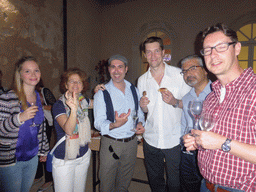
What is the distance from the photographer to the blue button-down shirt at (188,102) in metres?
2.06

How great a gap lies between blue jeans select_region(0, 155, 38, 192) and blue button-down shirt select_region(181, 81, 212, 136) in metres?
1.85

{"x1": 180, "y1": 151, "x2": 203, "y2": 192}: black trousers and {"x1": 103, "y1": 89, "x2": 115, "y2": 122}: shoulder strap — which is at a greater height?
{"x1": 103, "y1": 89, "x2": 115, "y2": 122}: shoulder strap

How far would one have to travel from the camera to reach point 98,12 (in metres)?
7.10

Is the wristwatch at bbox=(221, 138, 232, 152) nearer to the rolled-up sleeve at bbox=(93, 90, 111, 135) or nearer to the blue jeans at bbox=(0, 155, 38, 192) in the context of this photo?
the rolled-up sleeve at bbox=(93, 90, 111, 135)

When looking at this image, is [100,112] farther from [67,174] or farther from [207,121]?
[207,121]

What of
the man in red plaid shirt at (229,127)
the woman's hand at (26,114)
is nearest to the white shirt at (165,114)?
the man in red plaid shirt at (229,127)

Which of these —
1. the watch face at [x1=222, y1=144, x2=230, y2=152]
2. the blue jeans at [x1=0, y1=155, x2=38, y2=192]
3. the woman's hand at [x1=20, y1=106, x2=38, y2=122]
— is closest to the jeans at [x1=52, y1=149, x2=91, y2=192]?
the blue jeans at [x1=0, y1=155, x2=38, y2=192]

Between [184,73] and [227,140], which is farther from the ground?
[184,73]

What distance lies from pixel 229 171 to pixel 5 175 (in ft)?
6.79

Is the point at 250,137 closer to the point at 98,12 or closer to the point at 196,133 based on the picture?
the point at 196,133

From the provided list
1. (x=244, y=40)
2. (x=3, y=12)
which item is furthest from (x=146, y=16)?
(x=3, y=12)

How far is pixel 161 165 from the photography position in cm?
228

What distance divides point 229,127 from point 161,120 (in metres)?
1.10

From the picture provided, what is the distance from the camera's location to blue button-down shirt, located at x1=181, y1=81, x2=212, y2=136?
206 cm
